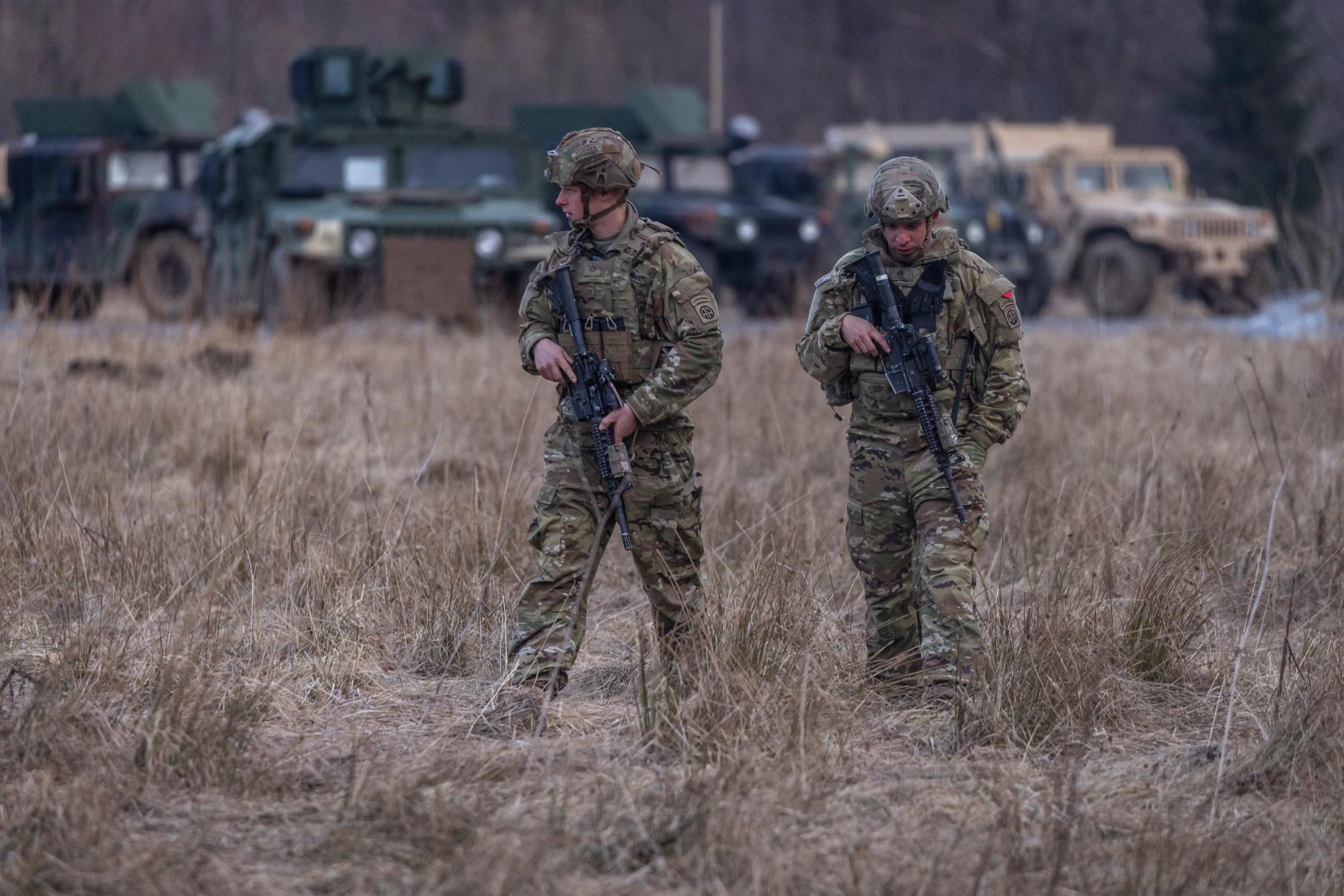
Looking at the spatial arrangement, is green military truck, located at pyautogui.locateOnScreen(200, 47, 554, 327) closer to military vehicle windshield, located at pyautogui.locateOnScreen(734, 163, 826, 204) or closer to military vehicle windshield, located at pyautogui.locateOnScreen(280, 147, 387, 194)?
military vehicle windshield, located at pyautogui.locateOnScreen(280, 147, 387, 194)

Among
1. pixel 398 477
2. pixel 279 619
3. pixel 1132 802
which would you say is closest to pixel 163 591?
pixel 279 619

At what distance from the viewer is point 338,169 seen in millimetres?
12383

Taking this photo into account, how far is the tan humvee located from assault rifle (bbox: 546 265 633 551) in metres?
11.9

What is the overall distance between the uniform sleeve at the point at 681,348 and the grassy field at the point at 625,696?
474mm

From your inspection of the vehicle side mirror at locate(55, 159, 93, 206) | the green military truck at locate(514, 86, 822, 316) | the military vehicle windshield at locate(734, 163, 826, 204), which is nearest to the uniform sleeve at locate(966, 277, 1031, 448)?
the green military truck at locate(514, 86, 822, 316)

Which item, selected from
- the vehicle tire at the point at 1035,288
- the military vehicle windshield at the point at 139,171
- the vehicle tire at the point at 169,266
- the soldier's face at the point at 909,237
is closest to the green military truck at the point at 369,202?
the vehicle tire at the point at 169,266

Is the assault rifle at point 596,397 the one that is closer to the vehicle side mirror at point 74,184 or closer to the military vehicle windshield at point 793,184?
the vehicle side mirror at point 74,184

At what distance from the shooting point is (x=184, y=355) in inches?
340

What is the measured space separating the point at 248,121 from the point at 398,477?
911 centimetres

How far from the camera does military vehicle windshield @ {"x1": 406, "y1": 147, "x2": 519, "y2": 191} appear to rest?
12531 millimetres

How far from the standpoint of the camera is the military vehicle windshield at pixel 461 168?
12.5m

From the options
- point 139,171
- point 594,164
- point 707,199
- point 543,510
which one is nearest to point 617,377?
point 543,510

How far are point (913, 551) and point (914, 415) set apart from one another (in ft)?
1.14

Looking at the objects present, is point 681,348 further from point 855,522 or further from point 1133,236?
point 1133,236
